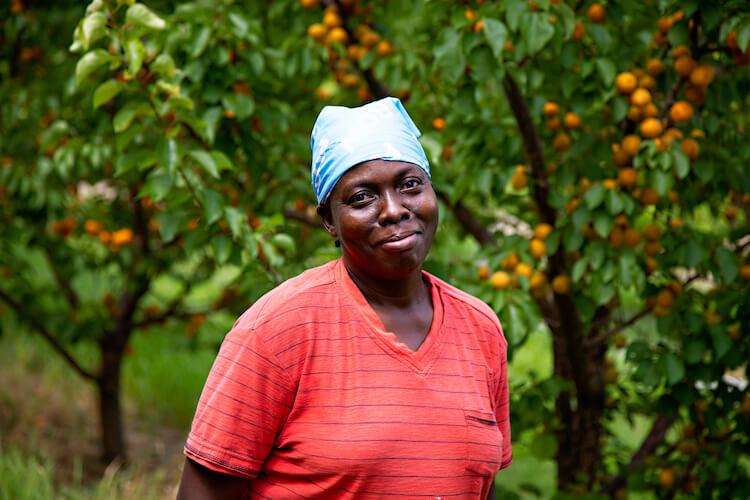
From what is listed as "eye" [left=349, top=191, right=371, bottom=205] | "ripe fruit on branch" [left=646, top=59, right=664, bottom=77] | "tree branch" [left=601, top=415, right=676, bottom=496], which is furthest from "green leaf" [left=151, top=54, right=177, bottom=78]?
"tree branch" [left=601, top=415, right=676, bottom=496]

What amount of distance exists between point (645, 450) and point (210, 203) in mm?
2150

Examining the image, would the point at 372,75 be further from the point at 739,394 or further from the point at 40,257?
the point at 40,257

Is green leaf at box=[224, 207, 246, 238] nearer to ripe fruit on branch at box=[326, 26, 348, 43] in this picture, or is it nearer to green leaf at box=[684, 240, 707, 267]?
ripe fruit on branch at box=[326, 26, 348, 43]

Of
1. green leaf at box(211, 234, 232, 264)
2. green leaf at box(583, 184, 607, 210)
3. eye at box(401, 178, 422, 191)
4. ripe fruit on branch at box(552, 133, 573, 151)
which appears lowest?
green leaf at box(211, 234, 232, 264)

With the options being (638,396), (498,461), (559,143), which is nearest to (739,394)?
(638,396)

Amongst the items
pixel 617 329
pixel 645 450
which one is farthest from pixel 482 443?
pixel 645 450

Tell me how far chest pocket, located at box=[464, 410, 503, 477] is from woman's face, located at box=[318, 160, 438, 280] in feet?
0.95

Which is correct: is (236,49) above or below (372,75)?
above

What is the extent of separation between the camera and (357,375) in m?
1.35

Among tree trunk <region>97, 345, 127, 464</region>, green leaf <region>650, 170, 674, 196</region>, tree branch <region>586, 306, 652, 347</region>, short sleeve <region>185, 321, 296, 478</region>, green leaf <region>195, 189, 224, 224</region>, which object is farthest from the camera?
tree trunk <region>97, 345, 127, 464</region>

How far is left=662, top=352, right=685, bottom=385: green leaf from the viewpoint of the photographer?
259 cm

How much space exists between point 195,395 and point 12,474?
6.64 feet

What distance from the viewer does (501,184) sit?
2.89 meters

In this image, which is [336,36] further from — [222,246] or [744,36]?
[744,36]
